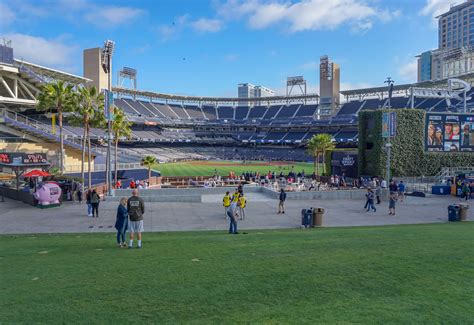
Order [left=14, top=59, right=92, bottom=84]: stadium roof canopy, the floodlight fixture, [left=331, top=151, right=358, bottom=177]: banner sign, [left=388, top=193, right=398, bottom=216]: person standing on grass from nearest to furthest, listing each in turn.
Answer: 1. [left=388, top=193, right=398, bottom=216]: person standing on grass
2. [left=331, top=151, right=358, bottom=177]: banner sign
3. [left=14, top=59, right=92, bottom=84]: stadium roof canopy
4. the floodlight fixture

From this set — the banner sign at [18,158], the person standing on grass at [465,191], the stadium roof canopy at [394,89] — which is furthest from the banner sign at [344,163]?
the stadium roof canopy at [394,89]

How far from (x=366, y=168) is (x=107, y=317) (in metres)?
35.1

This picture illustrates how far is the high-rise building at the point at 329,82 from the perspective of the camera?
106000 millimetres

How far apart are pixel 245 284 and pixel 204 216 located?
1340 cm

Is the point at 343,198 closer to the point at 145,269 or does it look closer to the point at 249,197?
the point at 249,197

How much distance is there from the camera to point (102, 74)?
66.2 m

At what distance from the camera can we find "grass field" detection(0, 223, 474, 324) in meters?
5.25

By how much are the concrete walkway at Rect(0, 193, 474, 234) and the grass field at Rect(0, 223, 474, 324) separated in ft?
22.7

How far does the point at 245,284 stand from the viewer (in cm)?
645

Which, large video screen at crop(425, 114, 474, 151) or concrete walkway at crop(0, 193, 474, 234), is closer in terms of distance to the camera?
concrete walkway at crop(0, 193, 474, 234)

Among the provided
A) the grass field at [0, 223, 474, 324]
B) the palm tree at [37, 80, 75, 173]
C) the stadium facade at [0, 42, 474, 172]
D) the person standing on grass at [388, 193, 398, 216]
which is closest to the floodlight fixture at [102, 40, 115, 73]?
the stadium facade at [0, 42, 474, 172]

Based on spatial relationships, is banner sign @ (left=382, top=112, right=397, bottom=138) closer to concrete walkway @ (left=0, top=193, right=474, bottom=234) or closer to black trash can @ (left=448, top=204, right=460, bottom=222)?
concrete walkway @ (left=0, top=193, right=474, bottom=234)

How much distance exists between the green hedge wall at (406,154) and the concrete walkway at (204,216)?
979 centimetres

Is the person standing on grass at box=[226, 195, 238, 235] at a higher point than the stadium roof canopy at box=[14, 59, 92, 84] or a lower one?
lower
